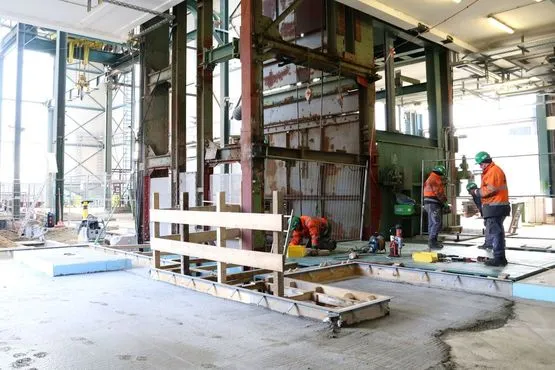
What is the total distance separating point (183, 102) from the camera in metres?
11.7

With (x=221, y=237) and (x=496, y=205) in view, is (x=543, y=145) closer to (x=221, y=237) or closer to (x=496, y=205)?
(x=496, y=205)

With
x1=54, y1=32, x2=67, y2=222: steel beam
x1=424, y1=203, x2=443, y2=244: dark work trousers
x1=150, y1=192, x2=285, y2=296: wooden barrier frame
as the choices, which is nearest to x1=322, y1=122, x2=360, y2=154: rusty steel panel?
x1=424, y1=203, x2=443, y2=244: dark work trousers

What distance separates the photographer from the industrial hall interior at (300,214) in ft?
14.1

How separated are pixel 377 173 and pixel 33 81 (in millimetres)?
29331

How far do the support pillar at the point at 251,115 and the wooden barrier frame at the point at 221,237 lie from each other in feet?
3.93

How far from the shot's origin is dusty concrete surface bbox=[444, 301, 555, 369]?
3.65 m

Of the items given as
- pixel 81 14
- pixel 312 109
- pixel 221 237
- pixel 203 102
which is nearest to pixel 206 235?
pixel 221 237

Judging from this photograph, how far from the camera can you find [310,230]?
9617mm

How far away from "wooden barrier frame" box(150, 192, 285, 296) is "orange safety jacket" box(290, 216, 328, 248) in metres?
2.37

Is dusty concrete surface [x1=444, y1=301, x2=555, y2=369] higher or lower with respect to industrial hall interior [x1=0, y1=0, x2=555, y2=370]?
lower

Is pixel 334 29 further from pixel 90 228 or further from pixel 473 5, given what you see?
pixel 90 228

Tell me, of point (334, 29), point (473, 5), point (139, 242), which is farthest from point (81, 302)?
point (473, 5)

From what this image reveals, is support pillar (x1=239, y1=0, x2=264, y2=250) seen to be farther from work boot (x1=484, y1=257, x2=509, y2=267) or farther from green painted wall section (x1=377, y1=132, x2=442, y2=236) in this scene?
green painted wall section (x1=377, y1=132, x2=442, y2=236)

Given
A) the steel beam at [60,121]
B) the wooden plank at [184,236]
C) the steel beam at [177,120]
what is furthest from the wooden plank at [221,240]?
the steel beam at [60,121]
